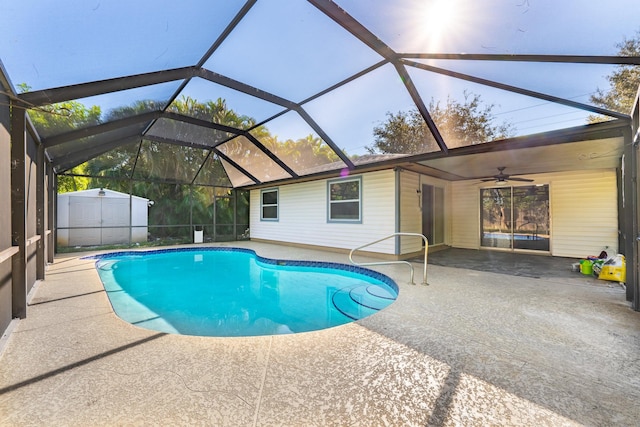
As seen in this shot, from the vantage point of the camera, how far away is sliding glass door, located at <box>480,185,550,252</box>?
7645 mm

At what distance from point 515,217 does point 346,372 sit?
8.34 metres

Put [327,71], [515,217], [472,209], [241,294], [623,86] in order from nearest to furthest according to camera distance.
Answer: [623,86] → [327,71] → [241,294] → [515,217] → [472,209]

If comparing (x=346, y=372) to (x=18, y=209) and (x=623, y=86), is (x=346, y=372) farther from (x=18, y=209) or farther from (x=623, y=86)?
(x=623, y=86)

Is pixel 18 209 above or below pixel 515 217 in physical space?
above

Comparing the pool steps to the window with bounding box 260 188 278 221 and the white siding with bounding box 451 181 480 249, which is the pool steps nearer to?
the white siding with bounding box 451 181 480 249

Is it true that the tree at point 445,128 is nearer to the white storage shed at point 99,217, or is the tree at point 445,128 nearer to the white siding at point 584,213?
the white siding at point 584,213

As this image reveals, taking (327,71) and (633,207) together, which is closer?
(633,207)

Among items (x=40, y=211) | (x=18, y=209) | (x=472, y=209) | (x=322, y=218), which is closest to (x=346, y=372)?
(x=18, y=209)

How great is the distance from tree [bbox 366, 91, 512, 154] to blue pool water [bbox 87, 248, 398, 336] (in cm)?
282

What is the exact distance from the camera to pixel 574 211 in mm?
6961

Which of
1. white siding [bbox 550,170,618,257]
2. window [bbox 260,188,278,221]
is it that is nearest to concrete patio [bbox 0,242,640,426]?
white siding [bbox 550,170,618,257]

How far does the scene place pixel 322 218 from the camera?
29.2 ft

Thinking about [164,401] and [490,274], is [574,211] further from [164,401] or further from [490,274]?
[164,401]

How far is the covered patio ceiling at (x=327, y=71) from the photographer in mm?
2446
